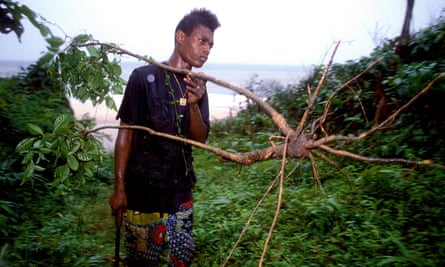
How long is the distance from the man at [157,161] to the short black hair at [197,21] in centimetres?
1

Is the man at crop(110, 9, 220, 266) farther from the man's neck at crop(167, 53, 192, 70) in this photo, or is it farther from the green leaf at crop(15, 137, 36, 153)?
the green leaf at crop(15, 137, 36, 153)

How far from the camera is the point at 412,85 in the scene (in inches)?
134

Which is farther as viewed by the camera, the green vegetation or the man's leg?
the green vegetation

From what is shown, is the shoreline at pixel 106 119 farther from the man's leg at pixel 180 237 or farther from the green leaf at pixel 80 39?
the man's leg at pixel 180 237

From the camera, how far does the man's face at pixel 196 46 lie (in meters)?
1.96

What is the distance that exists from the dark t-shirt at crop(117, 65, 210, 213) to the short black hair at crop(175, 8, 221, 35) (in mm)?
330

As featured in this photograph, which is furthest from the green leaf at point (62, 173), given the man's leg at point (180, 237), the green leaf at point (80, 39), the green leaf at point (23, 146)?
the green leaf at point (80, 39)

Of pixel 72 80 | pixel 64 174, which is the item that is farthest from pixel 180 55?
pixel 64 174

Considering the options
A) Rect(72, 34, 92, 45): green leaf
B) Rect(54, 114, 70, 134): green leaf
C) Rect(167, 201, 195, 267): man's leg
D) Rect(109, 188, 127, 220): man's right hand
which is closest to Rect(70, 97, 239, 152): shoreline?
Rect(72, 34, 92, 45): green leaf

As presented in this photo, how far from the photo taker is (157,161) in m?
1.86

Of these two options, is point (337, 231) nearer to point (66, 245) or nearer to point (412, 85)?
point (412, 85)

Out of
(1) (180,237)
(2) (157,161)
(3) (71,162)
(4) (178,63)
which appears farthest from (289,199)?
(3) (71,162)

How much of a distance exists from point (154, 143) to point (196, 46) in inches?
25.6

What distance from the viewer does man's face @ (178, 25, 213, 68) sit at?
6.41 feet
